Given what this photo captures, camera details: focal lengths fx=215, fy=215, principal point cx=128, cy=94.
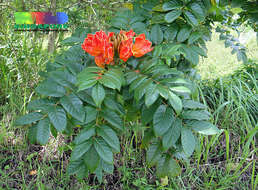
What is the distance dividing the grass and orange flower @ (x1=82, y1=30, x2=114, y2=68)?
0.94 m

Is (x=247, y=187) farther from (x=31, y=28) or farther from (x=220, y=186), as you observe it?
(x=31, y=28)

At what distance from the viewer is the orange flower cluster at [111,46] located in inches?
39.8

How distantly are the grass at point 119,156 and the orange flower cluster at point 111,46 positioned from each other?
92 centimetres

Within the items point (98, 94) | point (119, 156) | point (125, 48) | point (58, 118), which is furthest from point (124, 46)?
point (119, 156)

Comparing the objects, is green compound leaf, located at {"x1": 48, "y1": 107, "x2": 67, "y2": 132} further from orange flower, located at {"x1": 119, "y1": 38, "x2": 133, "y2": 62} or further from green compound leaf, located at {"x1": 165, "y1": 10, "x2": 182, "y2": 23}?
green compound leaf, located at {"x1": 165, "y1": 10, "x2": 182, "y2": 23}

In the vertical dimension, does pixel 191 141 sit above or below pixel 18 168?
above

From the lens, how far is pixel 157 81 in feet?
3.23

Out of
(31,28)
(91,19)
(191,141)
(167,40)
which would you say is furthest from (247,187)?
(31,28)

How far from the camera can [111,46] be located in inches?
A: 41.8

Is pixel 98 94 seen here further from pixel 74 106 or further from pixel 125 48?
pixel 125 48

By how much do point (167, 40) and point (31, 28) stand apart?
1.82 meters

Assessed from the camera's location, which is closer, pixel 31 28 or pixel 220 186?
pixel 220 186

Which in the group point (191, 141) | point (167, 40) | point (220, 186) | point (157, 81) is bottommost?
point (220, 186)

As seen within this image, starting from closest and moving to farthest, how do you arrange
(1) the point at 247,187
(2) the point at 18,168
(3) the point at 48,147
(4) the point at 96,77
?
(4) the point at 96,77 < (1) the point at 247,187 < (2) the point at 18,168 < (3) the point at 48,147
